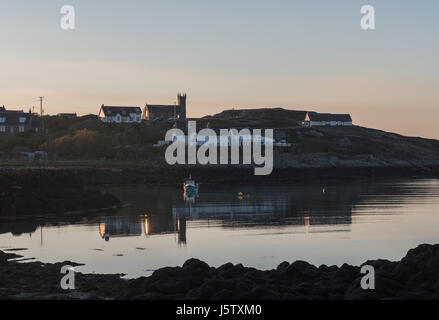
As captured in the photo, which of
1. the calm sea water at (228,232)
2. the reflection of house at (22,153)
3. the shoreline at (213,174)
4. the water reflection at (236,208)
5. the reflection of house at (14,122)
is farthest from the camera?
the reflection of house at (14,122)

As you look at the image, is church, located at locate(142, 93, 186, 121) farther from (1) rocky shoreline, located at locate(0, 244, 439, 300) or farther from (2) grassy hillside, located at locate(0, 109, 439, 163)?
(1) rocky shoreline, located at locate(0, 244, 439, 300)

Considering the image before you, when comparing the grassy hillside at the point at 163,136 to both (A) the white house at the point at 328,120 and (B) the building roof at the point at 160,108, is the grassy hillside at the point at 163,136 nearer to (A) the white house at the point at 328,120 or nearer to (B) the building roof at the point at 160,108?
(A) the white house at the point at 328,120

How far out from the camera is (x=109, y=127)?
138125mm

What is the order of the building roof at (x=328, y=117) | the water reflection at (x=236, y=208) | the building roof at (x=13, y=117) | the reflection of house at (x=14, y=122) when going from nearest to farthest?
the water reflection at (x=236, y=208) < the reflection of house at (x=14, y=122) < the building roof at (x=13, y=117) < the building roof at (x=328, y=117)

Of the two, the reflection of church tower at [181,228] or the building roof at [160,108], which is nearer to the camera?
the reflection of church tower at [181,228]

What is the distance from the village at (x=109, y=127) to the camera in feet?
363

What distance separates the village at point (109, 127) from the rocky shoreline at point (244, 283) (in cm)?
7638

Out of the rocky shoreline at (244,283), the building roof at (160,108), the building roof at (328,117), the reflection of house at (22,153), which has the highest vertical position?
the building roof at (160,108)

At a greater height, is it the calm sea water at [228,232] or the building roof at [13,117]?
the building roof at [13,117]

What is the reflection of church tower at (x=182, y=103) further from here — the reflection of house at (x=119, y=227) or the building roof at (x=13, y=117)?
the reflection of house at (x=119, y=227)

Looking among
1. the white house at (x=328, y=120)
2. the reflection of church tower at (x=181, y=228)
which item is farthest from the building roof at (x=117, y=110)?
the reflection of church tower at (x=181, y=228)

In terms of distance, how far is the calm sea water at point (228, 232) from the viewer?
30719 mm

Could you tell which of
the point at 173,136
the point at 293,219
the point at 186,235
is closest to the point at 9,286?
the point at 186,235

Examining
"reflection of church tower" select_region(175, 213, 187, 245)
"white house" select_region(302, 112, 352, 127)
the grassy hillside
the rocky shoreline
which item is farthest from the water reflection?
"white house" select_region(302, 112, 352, 127)
